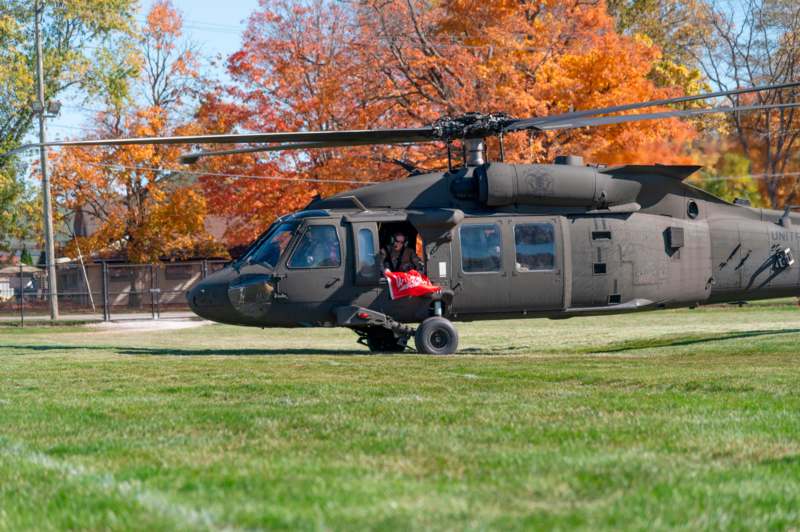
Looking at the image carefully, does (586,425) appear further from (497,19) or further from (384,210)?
(497,19)

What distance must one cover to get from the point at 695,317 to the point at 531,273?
709 inches

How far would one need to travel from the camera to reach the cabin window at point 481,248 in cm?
1809

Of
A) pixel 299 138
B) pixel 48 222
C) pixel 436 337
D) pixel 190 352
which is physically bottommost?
pixel 190 352

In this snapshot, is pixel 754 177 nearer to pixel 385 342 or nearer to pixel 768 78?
pixel 768 78

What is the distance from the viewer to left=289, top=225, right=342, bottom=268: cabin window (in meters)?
17.8

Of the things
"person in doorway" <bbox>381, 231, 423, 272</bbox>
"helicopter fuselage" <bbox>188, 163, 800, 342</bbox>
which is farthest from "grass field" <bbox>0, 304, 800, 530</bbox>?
"person in doorway" <bbox>381, 231, 423, 272</bbox>

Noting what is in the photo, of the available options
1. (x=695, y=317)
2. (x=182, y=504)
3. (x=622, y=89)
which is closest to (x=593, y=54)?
(x=622, y=89)

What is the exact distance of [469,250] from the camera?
18188 mm

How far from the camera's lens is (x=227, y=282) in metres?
18.0

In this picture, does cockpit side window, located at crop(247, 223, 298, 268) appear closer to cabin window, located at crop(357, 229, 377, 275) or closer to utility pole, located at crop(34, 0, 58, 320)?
cabin window, located at crop(357, 229, 377, 275)

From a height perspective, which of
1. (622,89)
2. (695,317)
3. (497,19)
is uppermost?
(497,19)

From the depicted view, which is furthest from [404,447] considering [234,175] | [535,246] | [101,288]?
[101,288]

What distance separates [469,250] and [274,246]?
3.34m

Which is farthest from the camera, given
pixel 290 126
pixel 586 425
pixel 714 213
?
pixel 290 126
